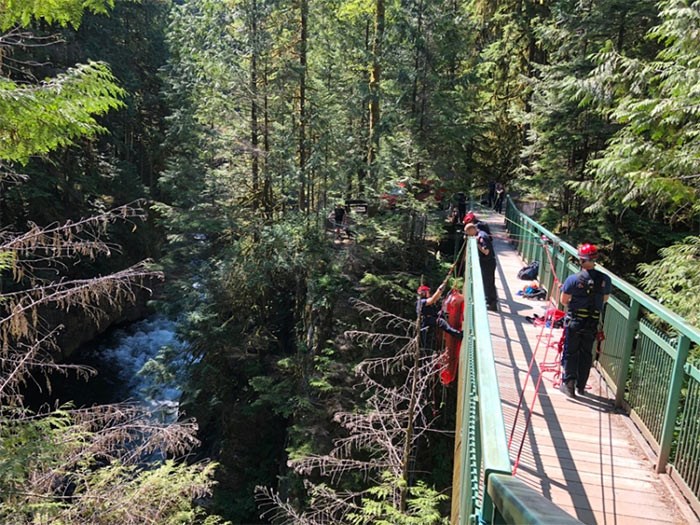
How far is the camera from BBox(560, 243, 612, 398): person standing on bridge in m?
5.34

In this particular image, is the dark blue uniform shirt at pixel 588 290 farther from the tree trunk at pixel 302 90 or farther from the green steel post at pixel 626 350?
the tree trunk at pixel 302 90

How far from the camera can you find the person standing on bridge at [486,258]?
7.79m

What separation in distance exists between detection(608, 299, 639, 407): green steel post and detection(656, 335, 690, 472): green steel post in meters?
0.99

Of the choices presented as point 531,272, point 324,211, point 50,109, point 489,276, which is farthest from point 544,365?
point 324,211

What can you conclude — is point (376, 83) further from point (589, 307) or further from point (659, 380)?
point (659, 380)

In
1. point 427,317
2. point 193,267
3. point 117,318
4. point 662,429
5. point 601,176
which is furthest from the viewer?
point 117,318

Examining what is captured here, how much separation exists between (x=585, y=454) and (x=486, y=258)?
4041 mm

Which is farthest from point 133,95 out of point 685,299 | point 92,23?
point 685,299

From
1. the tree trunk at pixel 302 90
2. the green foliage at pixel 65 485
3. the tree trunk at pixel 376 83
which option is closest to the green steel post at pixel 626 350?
the green foliage at pixel 65 485

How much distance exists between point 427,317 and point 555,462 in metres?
3.53

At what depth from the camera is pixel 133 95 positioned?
99.5ft

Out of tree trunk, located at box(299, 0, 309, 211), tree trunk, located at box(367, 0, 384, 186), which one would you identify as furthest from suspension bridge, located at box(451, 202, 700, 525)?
tree trunk, located at box(299, 0, 309, 211)

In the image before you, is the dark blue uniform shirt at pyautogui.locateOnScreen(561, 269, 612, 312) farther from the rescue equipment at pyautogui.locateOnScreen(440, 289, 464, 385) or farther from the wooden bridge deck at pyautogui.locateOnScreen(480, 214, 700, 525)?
the rescue equipment at pyautogui.locateOnScreen(440, 289, 464, 385)

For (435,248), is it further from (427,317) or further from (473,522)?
(473,522)
